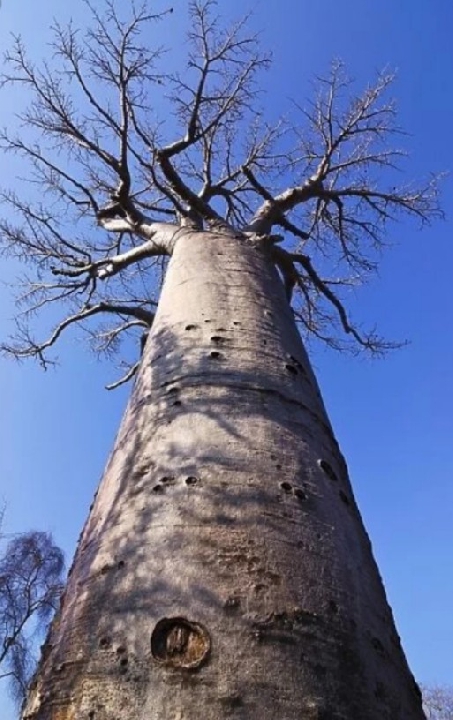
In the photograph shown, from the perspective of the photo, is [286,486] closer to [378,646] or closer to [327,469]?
[327,469]

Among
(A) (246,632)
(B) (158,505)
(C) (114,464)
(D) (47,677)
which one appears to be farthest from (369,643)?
(C) (114,464)

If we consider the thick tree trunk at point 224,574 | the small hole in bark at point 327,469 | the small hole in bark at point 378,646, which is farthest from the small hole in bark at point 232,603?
the small hole in bark at point 327,469

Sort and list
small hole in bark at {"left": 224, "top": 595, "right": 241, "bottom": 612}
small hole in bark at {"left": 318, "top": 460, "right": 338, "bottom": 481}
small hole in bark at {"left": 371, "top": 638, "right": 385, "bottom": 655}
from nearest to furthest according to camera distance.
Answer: small hole in bark at {"left": 224, "top": 595, "right": 241, "bottom": 612} → small hole in bark at {"left": 371, "top": 638, "right": 385, "bottom": 655} → small hole in bark at {"left": 318, "top": 460, "right": 338, "bottom": 481}

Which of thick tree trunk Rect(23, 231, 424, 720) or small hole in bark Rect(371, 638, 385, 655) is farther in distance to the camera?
small hole in bark Rect(371, 638, 385, 655)

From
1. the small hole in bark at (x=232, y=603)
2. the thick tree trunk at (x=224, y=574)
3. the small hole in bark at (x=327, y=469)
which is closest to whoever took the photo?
the thick tree trunk at (x=224, y=574)

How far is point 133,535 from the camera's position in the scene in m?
1.37

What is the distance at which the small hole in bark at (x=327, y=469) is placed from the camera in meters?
1.67

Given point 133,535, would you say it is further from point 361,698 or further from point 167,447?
point 361,698

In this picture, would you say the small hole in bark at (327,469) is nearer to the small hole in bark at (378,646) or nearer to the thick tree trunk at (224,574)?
the thick tree trunk at (224,574)

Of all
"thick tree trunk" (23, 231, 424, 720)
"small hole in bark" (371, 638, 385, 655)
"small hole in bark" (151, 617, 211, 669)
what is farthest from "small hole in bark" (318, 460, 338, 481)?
"small hole in bark" (151, 617, 211, 669)

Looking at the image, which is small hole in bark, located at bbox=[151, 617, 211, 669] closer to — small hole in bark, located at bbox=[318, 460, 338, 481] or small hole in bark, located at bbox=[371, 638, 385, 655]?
small hole in bark, located at bbox=[371, 638, 385, 655]

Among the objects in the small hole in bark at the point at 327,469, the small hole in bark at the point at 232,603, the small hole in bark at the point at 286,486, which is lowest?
the small hole in bark at the point at 232,603

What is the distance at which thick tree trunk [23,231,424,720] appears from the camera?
1.06 metres

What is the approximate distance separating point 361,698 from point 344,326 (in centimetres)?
401
